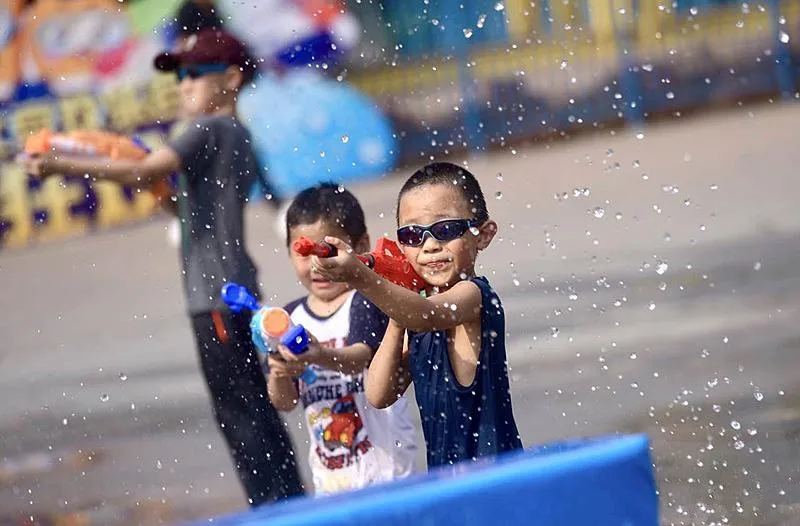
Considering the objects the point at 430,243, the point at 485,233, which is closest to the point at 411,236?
the point at 430,243

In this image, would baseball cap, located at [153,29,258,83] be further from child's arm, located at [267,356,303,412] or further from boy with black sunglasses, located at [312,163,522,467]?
boy with black sunglasses, located at [312,163,522,467]

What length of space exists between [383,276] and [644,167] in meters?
9.47

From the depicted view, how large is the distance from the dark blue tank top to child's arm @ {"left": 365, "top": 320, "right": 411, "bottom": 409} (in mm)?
78

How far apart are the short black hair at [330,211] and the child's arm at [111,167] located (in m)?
0.79

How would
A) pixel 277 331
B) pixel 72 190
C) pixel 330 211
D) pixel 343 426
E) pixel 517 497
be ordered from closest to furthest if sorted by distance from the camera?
pixel 517 497 < pixel 277 331 < pixel 343 426 < pixel 330 211 < pixel 72 190

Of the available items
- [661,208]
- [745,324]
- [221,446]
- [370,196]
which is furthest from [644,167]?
[221,446]

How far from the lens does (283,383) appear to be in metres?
4.12

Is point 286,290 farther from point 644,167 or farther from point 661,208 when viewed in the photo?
point 644,167

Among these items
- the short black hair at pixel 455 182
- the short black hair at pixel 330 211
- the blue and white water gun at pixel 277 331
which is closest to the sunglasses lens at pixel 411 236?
the short black hair at pixel 455 182

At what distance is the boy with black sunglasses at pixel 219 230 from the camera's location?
4.87 metres

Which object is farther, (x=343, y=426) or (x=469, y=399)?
(x=343, y=426)

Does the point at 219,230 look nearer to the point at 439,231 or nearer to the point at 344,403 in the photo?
the point at 344,403

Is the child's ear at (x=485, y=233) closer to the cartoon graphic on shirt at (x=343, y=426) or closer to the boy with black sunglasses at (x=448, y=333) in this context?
the boy with black sunglasses at (x=448, y=333)

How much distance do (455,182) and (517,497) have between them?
125 centimetres
